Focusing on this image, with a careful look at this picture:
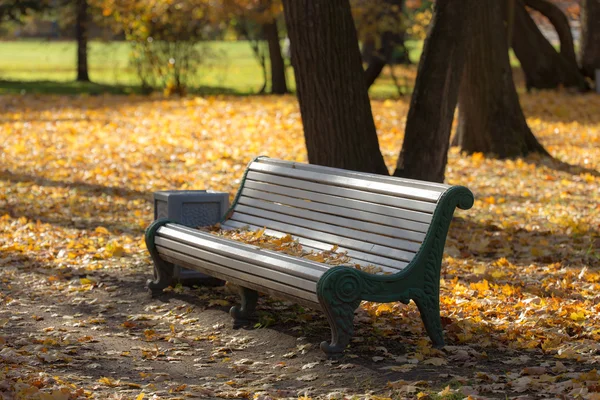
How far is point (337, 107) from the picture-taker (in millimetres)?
7906

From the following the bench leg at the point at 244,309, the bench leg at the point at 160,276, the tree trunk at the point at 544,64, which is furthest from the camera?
the tree trunk at the point at 544,64

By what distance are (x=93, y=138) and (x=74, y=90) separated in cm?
973

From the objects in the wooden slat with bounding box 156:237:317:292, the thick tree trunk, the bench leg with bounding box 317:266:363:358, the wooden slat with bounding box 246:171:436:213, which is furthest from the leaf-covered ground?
the thick tree trunk

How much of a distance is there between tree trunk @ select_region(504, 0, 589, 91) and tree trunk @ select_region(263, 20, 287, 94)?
17.1ft

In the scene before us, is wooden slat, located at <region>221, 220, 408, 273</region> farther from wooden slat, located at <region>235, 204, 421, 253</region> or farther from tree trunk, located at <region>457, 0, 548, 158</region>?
tree trunk, located at <region>457, 0, 548, 158</region>

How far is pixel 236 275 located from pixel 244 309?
0.37 metres

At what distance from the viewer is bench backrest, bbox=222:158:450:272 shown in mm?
5250

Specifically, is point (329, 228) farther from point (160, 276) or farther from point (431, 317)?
point (160, 276)

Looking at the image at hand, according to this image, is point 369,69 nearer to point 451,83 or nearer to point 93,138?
point 451,83

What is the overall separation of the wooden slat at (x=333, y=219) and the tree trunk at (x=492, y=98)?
256 inches

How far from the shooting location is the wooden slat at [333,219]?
5.29 m

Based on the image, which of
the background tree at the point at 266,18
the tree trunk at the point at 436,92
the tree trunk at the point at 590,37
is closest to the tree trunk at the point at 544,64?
the tree trunk at the point at 590,37

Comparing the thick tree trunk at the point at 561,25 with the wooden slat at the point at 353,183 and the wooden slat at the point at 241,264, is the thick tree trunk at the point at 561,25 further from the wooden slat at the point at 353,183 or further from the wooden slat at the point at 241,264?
the wooden slat at the point at 241,264

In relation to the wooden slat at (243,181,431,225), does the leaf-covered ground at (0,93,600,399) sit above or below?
below
